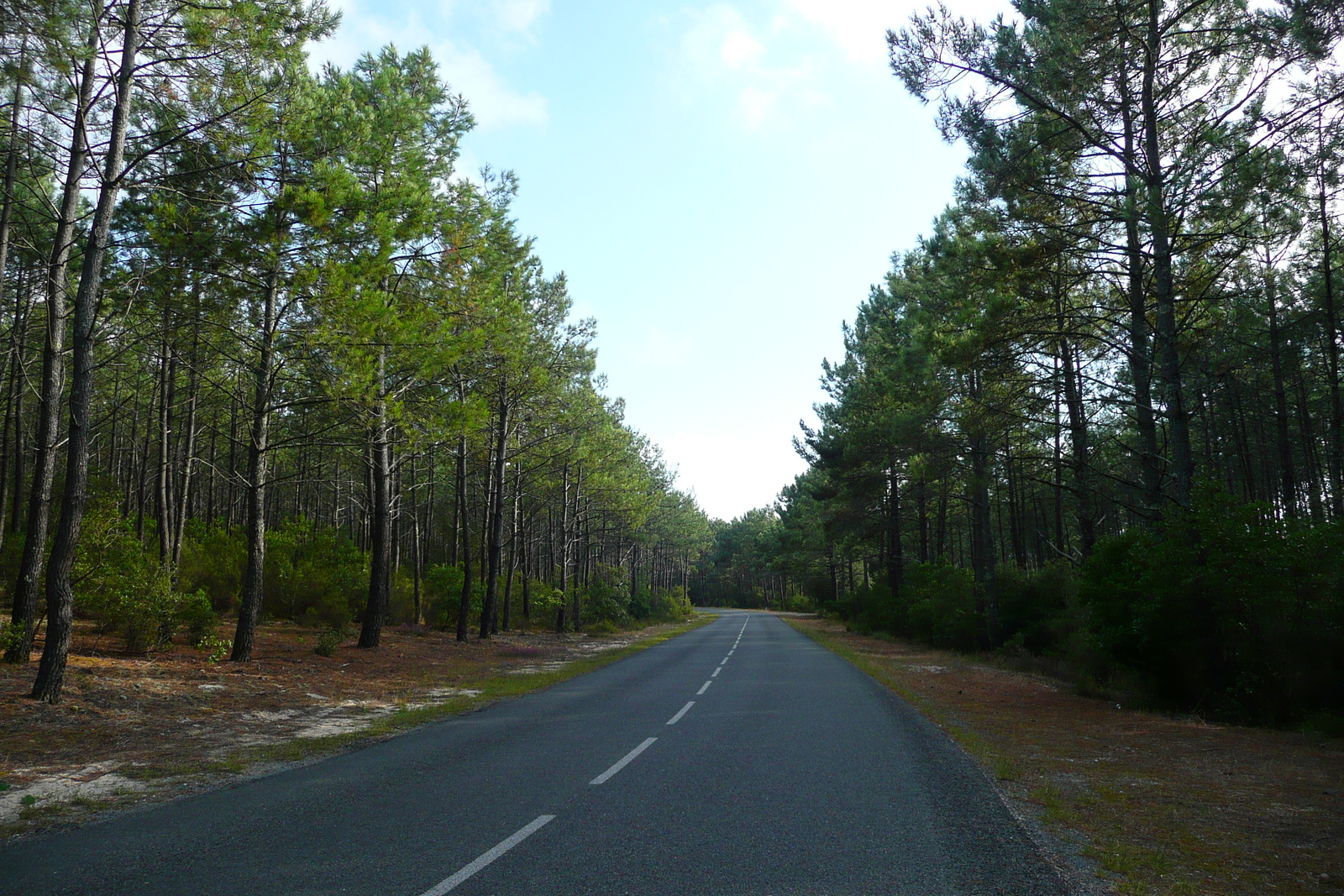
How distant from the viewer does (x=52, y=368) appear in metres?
11.0

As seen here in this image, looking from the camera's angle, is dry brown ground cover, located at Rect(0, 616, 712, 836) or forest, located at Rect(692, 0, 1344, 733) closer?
dry brown ground cover, located at Rect(0, 616, 712, 836)

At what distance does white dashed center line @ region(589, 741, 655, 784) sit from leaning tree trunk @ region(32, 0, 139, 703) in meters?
8.10

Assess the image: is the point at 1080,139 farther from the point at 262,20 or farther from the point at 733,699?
the point at 262,20

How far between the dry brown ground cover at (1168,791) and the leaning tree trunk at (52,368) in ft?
45.4

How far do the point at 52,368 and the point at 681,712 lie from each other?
10.9 metres

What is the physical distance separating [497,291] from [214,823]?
54.6ft

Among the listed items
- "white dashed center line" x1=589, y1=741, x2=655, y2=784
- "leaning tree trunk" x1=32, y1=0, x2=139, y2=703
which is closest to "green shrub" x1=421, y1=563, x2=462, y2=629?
"leaning tree trunk" x1=32, y1=0, x2=139, y2=703

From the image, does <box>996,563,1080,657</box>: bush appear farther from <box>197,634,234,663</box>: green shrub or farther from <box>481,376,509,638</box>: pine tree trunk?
<box>197,634,234,663</box>: green shrub

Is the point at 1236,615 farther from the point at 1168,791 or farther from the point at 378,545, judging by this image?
the point at 378,545

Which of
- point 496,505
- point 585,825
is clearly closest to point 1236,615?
point 585,825

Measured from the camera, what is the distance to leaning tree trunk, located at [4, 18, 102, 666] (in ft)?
35.5

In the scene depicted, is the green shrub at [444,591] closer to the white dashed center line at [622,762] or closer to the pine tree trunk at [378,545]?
the pine tree trunk at [378,545]

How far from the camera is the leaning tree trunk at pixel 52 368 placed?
10812 millimetres

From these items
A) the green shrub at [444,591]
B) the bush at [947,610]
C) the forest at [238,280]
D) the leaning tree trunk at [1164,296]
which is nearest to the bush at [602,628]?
the green shrub at [444,591]
